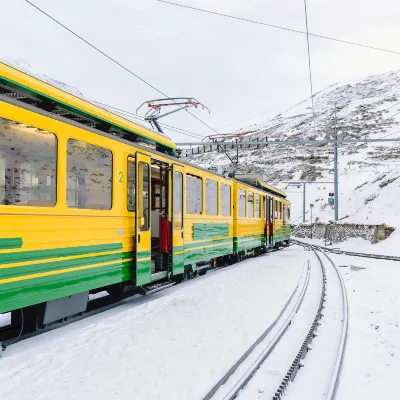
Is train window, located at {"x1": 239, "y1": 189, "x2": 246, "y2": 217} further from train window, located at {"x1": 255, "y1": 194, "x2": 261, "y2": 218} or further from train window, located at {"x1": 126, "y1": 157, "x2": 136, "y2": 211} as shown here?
train window, located at {"x1": 126, "y1": 157, "x2": 136, "y2": 211}

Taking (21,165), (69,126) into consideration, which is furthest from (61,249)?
(69,126)

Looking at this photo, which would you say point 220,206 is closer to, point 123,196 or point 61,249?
point 123,196

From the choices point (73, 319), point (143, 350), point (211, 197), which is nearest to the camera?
point (143, 350)

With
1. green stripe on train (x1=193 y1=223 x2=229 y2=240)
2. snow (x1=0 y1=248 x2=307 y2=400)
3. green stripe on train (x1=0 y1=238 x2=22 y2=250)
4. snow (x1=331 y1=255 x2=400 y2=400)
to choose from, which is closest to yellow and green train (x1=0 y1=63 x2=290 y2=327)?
green stripe on train (x1=0 y1=238 x2=22 y2=250)

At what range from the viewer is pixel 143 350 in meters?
5.48

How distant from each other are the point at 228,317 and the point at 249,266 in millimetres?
8199

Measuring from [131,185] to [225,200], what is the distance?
651 centimetres

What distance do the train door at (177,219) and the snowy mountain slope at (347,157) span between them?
1733 centimetres

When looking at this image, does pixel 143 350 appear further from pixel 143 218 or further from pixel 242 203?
pixel 242 203

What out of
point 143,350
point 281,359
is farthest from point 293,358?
point 143,350

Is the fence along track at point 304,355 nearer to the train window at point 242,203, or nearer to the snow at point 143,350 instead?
the snow at point 143,350

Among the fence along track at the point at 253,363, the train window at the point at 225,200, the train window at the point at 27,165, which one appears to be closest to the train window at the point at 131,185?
the train window at the point at 27,165

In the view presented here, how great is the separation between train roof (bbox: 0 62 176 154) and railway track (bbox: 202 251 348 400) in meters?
4.16

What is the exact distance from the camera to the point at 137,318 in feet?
23.3
